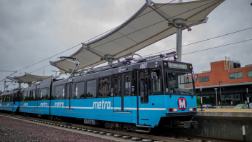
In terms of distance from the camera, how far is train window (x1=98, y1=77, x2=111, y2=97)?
472 inches

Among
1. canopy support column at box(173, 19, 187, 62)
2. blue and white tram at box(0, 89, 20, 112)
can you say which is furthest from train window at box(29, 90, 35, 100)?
canopy support column at box(173, 19, 187, 62)

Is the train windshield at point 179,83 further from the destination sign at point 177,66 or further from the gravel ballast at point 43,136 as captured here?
the gravel ballast at point 43,136

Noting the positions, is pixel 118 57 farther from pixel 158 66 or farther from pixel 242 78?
pixel 242 78

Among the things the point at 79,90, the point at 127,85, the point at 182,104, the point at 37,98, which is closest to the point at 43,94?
the point at 37,98

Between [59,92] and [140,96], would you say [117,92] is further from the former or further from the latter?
[59,92]

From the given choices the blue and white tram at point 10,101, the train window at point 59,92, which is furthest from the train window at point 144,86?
the blue and white tram at point 10,101

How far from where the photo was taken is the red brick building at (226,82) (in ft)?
165

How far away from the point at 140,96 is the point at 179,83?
1.91m

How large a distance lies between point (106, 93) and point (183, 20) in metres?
9.55

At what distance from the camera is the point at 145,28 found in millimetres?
19531

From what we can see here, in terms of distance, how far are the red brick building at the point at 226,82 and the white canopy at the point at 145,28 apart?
28988 millimetres

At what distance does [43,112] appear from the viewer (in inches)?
779

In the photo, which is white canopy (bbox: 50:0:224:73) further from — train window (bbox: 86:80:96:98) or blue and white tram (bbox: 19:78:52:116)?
train window (bbox: 86:80:96:98)

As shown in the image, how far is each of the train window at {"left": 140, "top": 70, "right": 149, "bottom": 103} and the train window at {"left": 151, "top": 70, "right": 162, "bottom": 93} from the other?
363 mm
